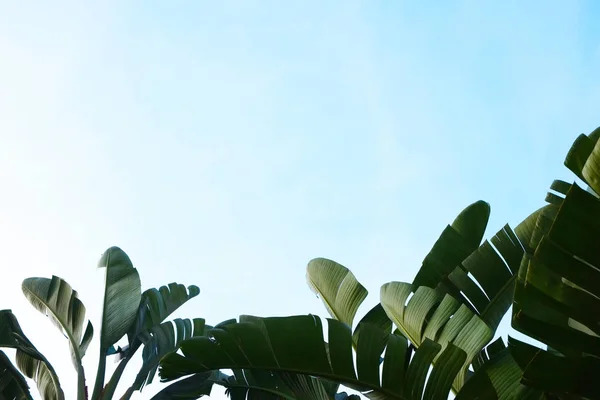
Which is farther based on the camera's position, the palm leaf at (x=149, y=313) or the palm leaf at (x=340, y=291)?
the palm leaf at (x=149, y=313)

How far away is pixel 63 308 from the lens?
618 centimetres

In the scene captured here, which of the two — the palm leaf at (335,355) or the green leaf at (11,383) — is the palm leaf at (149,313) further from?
the palm leaf at (335,355)

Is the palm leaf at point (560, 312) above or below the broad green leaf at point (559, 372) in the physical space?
above

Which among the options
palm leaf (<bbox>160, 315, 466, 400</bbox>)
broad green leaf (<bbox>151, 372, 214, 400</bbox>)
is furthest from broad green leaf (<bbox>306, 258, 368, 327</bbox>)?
broad green leaf (<bbox>151, 372, 214, 400</bbox>)

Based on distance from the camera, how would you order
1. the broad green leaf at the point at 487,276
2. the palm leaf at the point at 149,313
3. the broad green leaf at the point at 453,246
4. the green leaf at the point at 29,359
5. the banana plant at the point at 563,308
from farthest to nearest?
1. the palm leaf at the point at 149,313
2. the green leaf at the point at 29,359
3. the broad green leaf at the point at 453,246
4. the broad green leaf at the point at 487,276
5. the banana plant at the point at 563,308

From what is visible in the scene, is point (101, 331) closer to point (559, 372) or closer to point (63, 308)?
point (63, 308)

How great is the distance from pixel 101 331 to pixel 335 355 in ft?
11.9

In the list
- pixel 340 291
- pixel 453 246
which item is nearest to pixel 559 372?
pixel 453 246

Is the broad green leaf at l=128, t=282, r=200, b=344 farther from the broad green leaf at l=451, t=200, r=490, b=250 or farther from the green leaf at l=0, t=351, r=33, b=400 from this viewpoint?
the broad green leaf at l=451, t=200, r=490, b=250

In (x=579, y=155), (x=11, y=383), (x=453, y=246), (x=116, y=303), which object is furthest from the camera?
(x=116, y=303)

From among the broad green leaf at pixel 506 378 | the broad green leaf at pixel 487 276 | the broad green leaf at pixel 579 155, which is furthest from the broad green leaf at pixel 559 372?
the broad green leaf at pixel 487 276

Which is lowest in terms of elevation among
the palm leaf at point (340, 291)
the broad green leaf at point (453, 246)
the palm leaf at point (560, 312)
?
the palm leaf at point (560, 312)

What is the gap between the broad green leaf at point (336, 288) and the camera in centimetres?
382

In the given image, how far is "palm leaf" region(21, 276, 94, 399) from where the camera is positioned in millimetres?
6113
